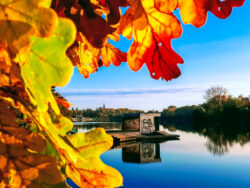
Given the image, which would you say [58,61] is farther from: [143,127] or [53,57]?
[143,127]

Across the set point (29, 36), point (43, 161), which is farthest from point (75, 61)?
point (29, 36)

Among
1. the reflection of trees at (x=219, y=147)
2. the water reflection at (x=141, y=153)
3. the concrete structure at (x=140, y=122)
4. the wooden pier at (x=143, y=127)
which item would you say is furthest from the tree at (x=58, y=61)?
the reflection of trees at (x=219, y=147)

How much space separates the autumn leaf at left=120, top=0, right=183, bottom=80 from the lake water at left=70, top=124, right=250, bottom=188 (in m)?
14.3

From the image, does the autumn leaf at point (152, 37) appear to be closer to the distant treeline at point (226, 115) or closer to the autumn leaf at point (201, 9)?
the autumn leaf at point (201, 9)

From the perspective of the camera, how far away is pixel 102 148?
1.52 ft

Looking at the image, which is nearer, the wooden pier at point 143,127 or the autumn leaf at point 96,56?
the autumn leaf at point 96,56

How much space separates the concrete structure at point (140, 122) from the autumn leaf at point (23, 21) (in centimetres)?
2030

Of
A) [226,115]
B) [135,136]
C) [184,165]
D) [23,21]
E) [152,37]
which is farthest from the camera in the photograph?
[226,115]

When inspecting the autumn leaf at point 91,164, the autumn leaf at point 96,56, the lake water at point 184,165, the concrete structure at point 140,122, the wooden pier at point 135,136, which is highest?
the autumn leaf at point 96,56

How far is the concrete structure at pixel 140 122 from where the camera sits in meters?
20.4

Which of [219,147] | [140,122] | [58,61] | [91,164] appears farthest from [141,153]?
[58,61]

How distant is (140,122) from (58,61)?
2030 centimetres

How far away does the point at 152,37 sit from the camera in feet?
1.68

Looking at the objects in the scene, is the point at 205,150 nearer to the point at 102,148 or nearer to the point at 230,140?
the point at 230,140
